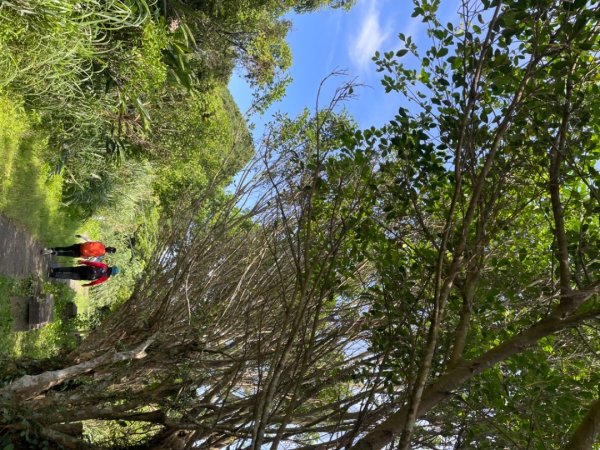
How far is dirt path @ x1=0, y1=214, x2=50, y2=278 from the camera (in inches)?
305

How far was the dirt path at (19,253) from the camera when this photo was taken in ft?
25.4

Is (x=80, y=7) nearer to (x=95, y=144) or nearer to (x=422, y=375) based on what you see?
(x=95, y=144)

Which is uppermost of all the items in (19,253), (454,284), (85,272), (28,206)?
(28,206)

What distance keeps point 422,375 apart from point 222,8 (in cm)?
1073

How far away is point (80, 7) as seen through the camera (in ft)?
19.1

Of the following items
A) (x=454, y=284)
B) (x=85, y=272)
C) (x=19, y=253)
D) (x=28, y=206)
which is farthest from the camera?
(x=85, y=272)

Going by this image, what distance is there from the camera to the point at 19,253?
27.0 feet

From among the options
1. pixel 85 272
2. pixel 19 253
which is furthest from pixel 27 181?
pixel 85 272

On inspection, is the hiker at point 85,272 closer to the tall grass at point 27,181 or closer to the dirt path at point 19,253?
the dirt path at point 19,253

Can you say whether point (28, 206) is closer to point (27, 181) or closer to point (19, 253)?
point (27, 181)

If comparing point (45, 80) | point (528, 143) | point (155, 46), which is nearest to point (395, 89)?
point (528, 143)

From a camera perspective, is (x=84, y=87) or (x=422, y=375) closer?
(x=422, y=375)

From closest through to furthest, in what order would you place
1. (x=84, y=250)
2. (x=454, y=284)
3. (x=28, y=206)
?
(x=454, y=284), (x=84, y=250), (x=28, y=206)

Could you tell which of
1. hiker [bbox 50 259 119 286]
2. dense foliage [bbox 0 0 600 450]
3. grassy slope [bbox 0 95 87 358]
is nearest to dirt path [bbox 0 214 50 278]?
grassy slope [bbox 0 95 87 358]
